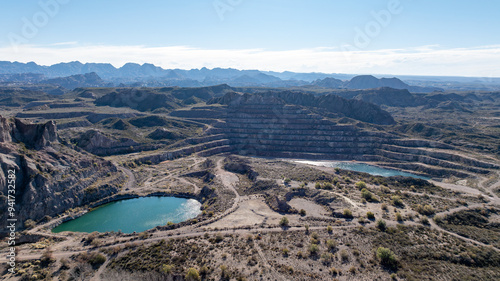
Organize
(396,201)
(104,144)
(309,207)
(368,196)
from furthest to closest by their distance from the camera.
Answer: (104,144) < (368,196) < (309,207) < (396,201)

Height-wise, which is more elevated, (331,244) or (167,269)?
(167,269)

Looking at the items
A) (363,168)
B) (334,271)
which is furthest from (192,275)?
(363,168)

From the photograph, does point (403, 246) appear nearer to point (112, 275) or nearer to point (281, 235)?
point (281, 235)

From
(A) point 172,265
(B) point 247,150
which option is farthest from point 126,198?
(B) point 247,150

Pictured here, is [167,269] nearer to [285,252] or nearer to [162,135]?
[285,252]

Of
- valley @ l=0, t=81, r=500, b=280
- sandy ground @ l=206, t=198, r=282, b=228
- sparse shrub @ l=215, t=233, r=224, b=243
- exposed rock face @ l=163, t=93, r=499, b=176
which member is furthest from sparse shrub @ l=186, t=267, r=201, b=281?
exposed rock face @ l=163, t=93, r=499, b=176

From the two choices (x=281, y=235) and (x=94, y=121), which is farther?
(x=94, y=121)
